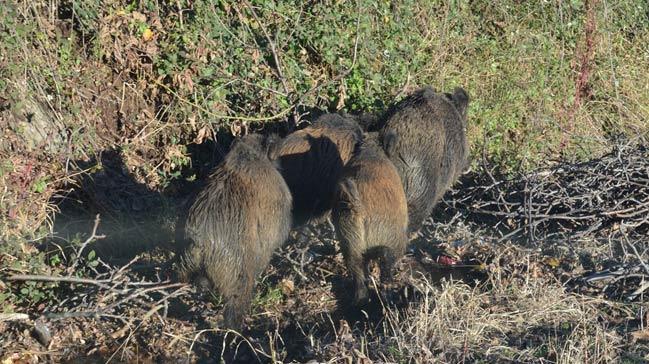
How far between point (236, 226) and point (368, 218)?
3.09 feet

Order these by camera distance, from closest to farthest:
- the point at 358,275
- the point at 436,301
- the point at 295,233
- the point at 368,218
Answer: the point at 436,301
the point at 368,218
the point at 358,275
the point at 295,233

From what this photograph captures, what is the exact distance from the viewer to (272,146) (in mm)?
6980

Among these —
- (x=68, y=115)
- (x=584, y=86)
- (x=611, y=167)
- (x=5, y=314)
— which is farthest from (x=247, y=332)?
(x=584, y=86)

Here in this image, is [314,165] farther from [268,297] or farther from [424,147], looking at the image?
[268,297]

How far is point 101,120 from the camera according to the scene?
320 inches

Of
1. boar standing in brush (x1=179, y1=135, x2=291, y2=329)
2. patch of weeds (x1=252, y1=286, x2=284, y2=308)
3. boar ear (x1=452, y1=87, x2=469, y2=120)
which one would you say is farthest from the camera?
boar ear (x1=452, y1=87, x2=469, y2=120)

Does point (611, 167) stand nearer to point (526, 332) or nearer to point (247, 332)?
point (526, 332)

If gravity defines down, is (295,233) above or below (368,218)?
below

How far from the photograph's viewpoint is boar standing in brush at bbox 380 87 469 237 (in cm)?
727

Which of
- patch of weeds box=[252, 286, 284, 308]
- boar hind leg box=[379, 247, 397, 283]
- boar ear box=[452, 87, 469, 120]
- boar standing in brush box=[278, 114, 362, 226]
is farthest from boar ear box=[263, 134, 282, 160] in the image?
boar ear box=[452, 87, 469, 120]

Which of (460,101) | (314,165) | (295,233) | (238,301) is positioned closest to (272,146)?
(314,165)

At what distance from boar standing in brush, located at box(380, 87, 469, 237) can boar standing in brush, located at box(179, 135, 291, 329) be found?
1315 millimetres

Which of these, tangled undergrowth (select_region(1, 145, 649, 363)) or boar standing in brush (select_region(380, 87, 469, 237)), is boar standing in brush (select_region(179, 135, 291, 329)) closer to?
tangled undergrowth (select_region(1, 145, 649, 363))

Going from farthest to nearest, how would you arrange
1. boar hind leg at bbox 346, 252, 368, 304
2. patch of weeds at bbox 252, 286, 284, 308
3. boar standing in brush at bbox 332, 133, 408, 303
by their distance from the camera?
patch of weeds at bbox 252, 286, 284, 308, boar hind leg at bbox 346, 252, 368, 304, boar standing in brush at bbox 332, 133, 408, 303
